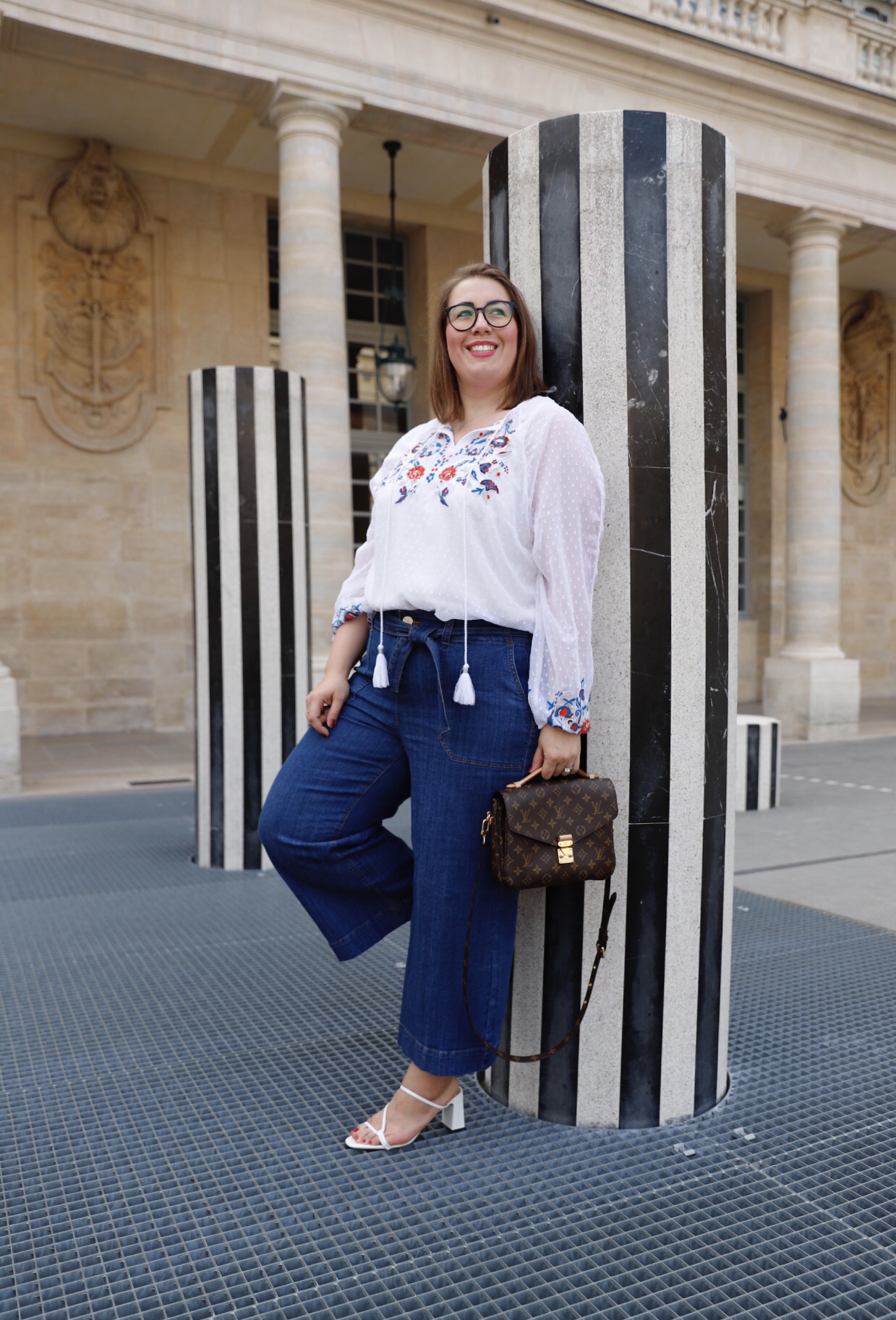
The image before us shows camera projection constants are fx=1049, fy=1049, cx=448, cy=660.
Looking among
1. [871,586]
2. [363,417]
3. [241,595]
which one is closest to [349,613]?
[241,595]

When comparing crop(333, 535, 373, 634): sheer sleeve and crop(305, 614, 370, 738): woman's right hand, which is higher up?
crop(333, 535, 373, 634): sheer sleeve

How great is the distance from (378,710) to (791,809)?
5.01 metres

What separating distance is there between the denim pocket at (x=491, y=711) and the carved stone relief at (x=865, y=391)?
1632 centimetres

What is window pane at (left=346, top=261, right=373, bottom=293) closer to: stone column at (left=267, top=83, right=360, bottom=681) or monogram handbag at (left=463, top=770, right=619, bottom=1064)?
stone column at (left=267, top=83, right=360, bottom=681)

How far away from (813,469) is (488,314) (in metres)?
11.2

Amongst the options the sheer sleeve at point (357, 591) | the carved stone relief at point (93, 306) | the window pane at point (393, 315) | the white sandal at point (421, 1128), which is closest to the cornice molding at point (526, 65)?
the carved stone relief at point (93, 306)

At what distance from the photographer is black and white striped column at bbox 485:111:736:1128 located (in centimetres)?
219

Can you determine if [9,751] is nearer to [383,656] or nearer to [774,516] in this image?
[383,656]

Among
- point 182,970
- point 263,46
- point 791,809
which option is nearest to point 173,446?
point 263,46

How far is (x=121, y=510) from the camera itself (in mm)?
11438

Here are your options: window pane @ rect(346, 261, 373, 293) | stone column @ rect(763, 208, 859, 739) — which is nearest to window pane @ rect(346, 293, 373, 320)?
window pane @ rect(346, 261, 373, 293)

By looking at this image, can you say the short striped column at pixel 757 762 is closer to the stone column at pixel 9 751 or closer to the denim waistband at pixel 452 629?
the denim waistband at pixel 452 629

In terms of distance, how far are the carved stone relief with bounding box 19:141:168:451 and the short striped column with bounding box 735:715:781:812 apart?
781 centimetres

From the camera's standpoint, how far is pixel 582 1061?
7.52 ft
